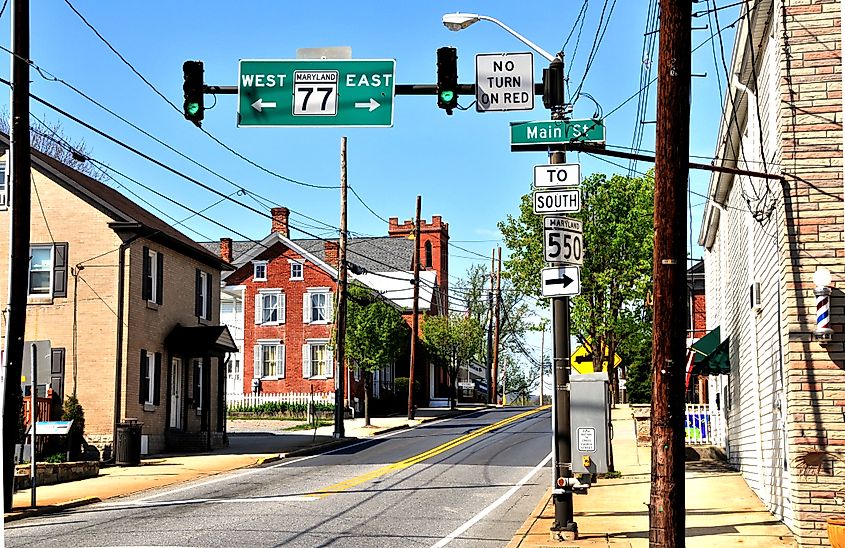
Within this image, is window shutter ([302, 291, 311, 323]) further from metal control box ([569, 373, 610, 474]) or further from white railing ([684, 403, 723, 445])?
metal control box ([569, 373, 610, 474])

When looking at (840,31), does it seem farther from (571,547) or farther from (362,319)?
(362,319)

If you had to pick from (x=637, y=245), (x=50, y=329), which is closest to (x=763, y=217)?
(x=637, y=245)

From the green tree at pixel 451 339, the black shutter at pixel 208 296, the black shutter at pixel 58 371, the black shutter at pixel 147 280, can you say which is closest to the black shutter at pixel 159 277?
the black shutter at pixel 147 280

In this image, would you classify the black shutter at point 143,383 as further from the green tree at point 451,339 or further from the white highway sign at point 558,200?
the green tree at point 451,339

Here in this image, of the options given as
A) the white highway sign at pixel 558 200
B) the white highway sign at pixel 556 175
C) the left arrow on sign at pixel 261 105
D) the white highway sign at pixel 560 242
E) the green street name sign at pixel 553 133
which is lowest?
the white highway sign at pixel 560 242

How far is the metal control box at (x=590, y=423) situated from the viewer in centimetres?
1295

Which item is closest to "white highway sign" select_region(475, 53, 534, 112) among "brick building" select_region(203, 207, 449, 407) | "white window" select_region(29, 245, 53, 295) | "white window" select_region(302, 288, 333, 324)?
"white window" select_region(29, 245, 53, 295)

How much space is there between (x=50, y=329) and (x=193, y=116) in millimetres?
16715

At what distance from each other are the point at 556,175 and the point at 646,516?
5262 millimetres

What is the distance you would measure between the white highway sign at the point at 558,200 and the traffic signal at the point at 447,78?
5.72 feet

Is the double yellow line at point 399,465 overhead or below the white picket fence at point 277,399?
below

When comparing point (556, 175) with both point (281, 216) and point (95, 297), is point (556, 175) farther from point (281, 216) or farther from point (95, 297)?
point (281, 216)

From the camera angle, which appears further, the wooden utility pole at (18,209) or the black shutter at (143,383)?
the black shutter at (143,383)

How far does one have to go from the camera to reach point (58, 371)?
28.8 metres
